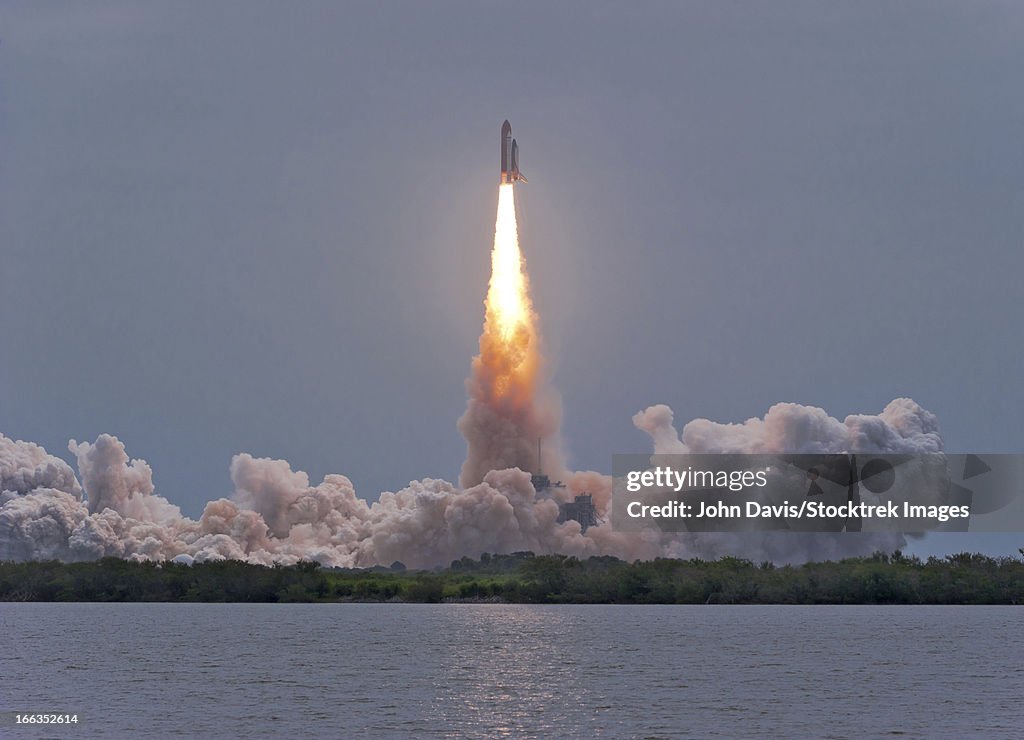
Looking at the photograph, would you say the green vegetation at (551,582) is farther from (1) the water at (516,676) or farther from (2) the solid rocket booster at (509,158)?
(2) the solid rocket booster at (509,158)

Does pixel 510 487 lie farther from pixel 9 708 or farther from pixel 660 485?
pixel 9 708

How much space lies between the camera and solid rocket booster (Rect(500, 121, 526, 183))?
133625 mm

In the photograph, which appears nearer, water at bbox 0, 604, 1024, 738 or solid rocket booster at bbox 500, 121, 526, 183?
water at bbox 0, 604, 1024, 738

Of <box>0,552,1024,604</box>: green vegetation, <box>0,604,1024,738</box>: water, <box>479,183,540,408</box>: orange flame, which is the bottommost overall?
<box>0,604,1024,738</box>: water

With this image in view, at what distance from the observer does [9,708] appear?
69.1 m

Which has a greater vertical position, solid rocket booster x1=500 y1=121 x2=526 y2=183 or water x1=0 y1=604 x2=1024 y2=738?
solid rocket booster x1=500 y1=121 x2=526 y2=183

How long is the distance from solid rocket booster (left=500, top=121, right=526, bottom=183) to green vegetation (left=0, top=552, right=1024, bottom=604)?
30875mm

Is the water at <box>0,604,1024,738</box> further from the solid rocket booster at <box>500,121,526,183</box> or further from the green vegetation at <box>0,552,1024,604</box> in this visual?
the solid rocket booster at <box>500,121,526,183</box>

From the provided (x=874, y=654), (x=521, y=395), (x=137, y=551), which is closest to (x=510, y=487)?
(x=521, y=395)

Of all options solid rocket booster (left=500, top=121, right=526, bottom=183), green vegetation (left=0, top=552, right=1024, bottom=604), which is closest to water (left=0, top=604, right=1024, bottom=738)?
green vegetation (left=0, top=552, right=1024, bottom=604)

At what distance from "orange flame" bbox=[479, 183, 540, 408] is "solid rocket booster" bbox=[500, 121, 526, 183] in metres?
0.70

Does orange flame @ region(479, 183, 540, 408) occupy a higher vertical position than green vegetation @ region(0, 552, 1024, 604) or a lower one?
higher

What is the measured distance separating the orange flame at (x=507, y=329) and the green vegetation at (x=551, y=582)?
1369cm

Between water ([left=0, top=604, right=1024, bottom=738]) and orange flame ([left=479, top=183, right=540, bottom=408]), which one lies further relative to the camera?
orange flame ([left=479, top=183, right=540, bottom=408])
